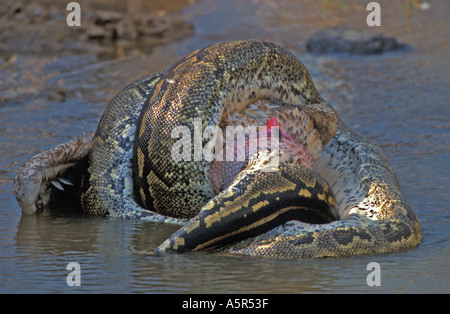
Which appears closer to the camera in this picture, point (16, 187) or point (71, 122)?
point (16, 187)

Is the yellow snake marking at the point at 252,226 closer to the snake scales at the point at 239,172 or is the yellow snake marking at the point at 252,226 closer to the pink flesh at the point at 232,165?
the snake scales at the point at 239,172

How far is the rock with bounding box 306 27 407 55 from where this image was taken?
12469mm

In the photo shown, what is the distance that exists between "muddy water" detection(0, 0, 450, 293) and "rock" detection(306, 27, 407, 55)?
11.7 inches

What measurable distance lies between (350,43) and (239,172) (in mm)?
7801

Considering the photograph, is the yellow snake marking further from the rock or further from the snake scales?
the rock

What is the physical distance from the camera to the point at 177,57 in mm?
12031

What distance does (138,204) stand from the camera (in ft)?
19.4

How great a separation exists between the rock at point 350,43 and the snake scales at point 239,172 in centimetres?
599

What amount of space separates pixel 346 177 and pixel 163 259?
7.54 feet

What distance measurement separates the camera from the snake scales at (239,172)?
15.8 feet

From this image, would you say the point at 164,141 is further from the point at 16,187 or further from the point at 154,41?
the point at 154,41

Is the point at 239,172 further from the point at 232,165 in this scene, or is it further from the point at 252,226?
the point at 252,226

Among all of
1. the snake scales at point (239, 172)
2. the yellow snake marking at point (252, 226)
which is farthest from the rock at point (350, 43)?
the yellow snake marking at point (252, 226)

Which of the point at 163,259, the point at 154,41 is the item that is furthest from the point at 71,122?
the point at 154,41
